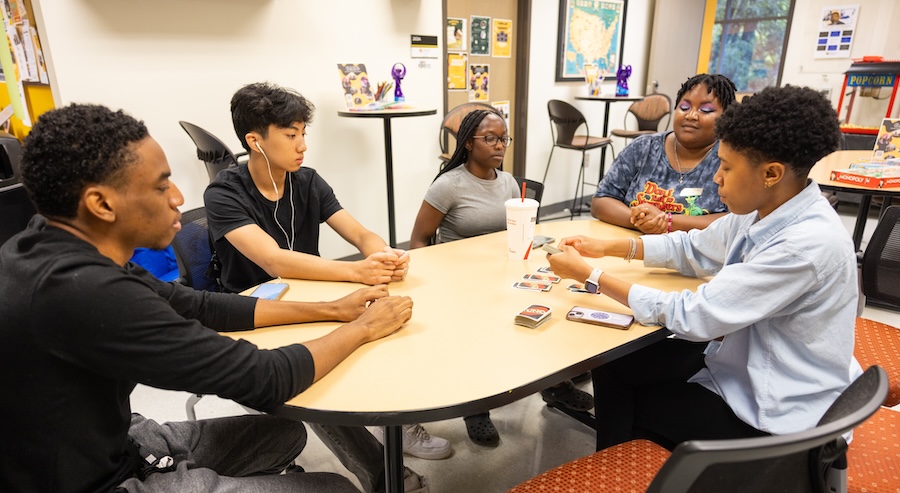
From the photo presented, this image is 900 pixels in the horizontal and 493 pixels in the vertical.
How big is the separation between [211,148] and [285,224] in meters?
1.14

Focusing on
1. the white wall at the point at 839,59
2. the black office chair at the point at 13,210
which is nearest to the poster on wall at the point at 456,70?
the black office chair at the point at 13,210

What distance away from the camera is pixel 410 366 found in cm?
109

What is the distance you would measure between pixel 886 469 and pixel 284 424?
1362 mm

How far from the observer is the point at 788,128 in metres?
1.13

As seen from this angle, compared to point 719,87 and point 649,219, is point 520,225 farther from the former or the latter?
point 719,87

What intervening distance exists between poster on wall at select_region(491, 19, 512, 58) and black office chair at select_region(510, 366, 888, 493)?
3938mm

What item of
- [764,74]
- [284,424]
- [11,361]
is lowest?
[284,424]

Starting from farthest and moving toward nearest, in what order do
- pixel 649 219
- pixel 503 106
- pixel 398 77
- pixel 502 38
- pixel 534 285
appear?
1. pixel 503 106
2. pixel 502 38
3. pixel 398 77
4. pixel 649 219
5. pixel 534 285

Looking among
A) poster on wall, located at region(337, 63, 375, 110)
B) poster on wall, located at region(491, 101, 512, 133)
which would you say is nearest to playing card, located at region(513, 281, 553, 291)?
poster on wall, located at region(337, 63, 375, 110)

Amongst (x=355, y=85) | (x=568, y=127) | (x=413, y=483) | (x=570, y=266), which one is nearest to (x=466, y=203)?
(x=570, y=266)

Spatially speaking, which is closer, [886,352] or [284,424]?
[284,424]

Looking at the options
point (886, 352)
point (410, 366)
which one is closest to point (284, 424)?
point (410, 366)

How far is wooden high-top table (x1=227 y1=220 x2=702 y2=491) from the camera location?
3.21 feet

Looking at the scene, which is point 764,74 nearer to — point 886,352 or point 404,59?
point 404,59
